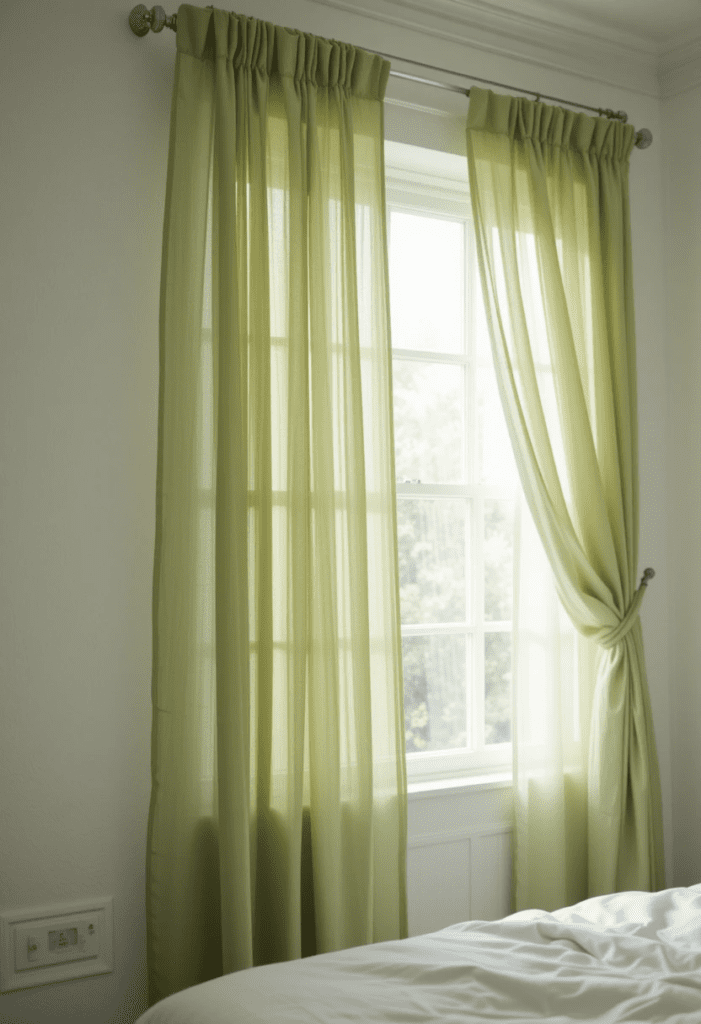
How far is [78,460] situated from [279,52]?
1210 millimetres

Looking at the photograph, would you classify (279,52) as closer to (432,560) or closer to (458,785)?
(432,560)

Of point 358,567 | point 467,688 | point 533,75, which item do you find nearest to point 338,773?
point 358,567

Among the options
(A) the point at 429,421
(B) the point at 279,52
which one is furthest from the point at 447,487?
(B) the point at 279,52

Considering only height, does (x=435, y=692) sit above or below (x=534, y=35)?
below

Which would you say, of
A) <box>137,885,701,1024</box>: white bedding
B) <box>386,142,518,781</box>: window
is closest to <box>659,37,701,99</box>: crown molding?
<box>386,142,518,781</box>: window

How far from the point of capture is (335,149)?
255cm

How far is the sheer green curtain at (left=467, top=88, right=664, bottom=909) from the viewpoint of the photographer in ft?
9.32

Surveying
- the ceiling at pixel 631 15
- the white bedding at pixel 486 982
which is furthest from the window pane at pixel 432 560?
the ceiling at pixel 631 15

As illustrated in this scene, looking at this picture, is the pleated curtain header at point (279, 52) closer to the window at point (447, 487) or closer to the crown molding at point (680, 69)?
the window at point (447, 487)

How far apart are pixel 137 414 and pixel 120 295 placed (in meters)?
0.31

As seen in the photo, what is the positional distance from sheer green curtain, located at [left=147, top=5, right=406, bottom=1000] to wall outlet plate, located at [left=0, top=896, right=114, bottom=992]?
14 centimetres

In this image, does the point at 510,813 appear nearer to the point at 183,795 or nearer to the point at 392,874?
the point at 392,874

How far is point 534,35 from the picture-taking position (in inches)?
120

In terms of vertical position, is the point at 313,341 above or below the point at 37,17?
below
